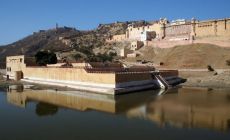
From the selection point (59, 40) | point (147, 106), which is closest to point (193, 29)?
point (147, 106)

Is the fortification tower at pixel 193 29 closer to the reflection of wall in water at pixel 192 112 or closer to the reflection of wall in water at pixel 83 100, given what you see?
the reflection of wall in water at pixel 83 100

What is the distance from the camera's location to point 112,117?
20.4 m

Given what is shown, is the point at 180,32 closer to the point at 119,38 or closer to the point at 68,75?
the point at 119,38

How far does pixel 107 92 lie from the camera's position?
30.9 m

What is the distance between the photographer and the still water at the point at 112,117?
1579 centimetres

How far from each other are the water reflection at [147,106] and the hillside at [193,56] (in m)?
21.4

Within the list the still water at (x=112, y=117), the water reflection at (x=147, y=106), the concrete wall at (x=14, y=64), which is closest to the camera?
the still water at (x=112, y=117)

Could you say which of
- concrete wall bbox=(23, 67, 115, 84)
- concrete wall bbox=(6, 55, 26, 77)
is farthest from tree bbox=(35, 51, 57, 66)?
concrete wall bbox=(23, 67, 115, 84)

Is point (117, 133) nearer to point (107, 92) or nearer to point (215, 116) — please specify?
point (215, 116)

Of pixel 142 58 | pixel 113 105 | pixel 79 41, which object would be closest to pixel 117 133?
pixel 113 105

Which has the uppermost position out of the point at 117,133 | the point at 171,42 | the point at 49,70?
the point at 171,42

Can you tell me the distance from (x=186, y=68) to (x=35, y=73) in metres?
22.5

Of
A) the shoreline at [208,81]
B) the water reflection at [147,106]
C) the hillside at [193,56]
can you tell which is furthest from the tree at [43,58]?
the water reflection at [147,106]

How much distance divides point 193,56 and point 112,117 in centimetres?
3513
